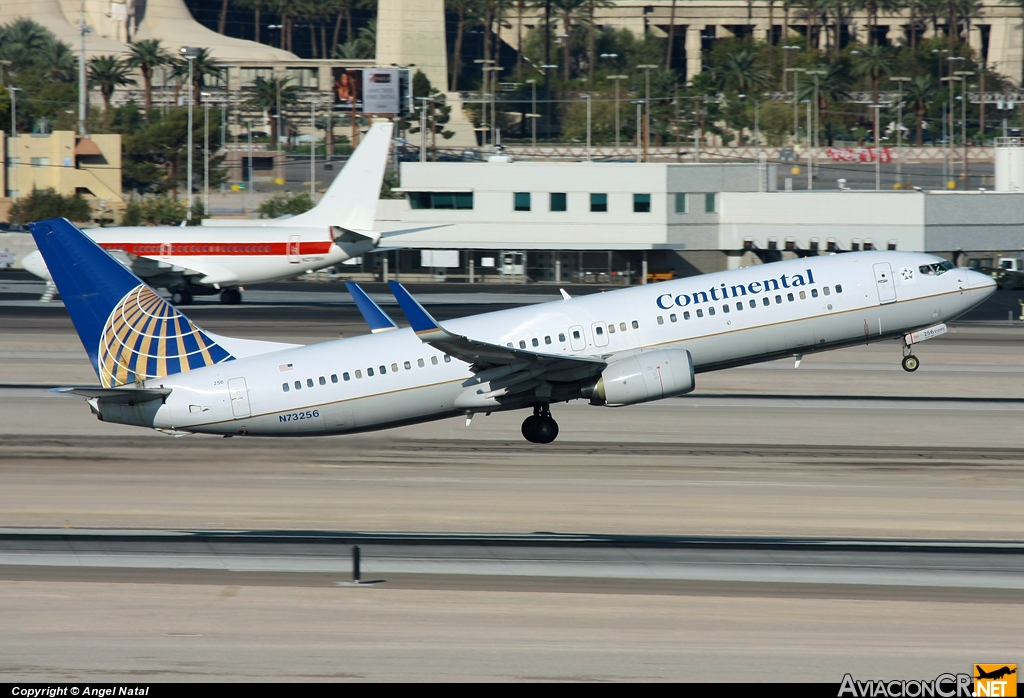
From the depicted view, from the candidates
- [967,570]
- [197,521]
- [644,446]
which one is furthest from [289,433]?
[967,570]

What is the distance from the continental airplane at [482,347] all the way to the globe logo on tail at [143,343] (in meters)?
0.04

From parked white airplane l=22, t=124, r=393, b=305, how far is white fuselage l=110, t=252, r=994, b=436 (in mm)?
39701

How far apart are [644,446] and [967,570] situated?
50.5 ft

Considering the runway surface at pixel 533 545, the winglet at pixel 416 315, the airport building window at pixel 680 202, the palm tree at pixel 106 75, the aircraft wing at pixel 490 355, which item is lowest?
the runway surface at pixel 533 545

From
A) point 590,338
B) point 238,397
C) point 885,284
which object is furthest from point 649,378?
point 238,397

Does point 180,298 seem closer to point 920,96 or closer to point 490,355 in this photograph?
point 490,355

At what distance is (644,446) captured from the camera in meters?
40.2

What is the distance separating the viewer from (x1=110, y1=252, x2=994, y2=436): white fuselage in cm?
3609

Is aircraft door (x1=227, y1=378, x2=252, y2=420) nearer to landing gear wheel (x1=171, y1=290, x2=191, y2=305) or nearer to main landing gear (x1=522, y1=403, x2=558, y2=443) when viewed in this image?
main landing gear (x1=522, y1=403, x2=558, y2=443)

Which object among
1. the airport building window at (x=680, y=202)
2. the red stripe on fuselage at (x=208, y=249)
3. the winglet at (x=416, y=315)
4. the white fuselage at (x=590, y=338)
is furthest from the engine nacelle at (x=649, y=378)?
the airport building window at (x=680, y=202)

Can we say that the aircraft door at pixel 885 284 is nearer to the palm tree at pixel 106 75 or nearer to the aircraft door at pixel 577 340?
the aircraft door at pixel 577 340

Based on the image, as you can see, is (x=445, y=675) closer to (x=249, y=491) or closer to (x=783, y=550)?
(x=783, y=550)

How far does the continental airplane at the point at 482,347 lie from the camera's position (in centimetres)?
3569

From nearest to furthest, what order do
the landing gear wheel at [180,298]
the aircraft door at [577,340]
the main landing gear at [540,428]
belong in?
the aircraft door at [577,340]
the main landing gear at [540,428]
the landing gear wheel at [180,298]
